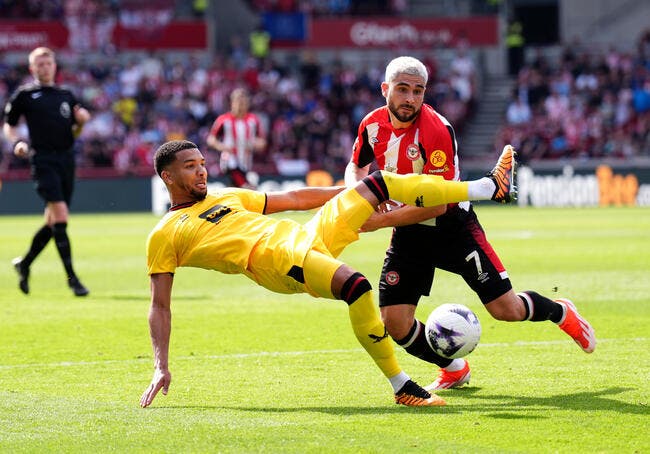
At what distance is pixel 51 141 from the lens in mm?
13117

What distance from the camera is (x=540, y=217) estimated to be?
26422 millimetres

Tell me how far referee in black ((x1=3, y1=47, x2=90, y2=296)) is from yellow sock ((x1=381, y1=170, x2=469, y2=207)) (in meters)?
6.94

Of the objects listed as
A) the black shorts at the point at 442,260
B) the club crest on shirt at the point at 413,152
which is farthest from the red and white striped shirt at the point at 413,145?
the black shorts at the point at 442,260

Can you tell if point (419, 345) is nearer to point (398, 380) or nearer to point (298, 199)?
point (398, 380)

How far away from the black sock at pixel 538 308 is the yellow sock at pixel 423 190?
1.06m

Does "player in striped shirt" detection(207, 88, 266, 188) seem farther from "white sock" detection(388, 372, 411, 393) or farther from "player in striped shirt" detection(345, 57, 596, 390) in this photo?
"white sock" detection(388, 372, 411, 393)

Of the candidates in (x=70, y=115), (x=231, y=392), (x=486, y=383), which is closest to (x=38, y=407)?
(x=231, y=392)

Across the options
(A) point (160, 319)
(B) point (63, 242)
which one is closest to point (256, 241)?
(A) point (160, 319)

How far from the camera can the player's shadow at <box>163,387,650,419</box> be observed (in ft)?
21.0

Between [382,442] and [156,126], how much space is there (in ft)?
92.7

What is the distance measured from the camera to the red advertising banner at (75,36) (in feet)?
115

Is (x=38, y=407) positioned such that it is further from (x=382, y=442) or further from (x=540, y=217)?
(x=540, y=217)

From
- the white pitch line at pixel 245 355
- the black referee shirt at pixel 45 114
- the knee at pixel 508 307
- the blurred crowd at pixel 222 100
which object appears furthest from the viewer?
the blurred crowd at pixel 222 100

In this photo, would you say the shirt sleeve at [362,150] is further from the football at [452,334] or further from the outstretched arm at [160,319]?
the outstretched arm at [160,319]
